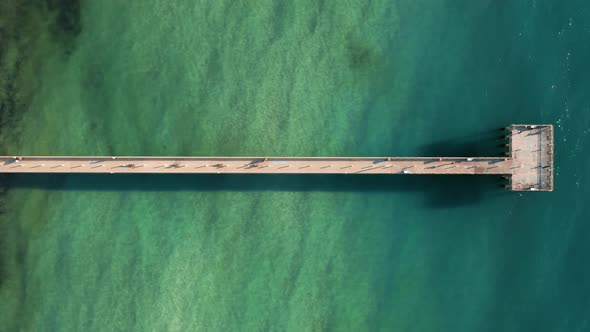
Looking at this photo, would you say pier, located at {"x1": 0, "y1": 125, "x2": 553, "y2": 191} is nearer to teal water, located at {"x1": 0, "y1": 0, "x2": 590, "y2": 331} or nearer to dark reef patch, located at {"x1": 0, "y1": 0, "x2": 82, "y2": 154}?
teal water, located at {"x1": 0, "y1": 0, "x2": 590, "y2": 331}

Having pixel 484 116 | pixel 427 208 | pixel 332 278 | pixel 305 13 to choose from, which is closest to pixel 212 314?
pixel 332 278

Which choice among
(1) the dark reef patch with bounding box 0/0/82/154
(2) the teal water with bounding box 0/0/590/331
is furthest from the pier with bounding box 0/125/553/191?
(1) the dark reef patch with bounding box 0/0/82/154

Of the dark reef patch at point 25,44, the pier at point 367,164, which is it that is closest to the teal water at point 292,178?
the dark reef patch at point 25,44

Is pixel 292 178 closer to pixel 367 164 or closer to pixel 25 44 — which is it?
pixel 367 164

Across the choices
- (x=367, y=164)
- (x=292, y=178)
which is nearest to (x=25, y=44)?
(x=292, y=178)

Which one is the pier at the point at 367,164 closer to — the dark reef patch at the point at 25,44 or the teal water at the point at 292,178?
the teal water at the point at 292,178

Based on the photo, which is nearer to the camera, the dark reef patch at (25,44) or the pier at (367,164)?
the pier at (367,164)

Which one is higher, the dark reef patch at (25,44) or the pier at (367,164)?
the dark reef patch at (25,44)

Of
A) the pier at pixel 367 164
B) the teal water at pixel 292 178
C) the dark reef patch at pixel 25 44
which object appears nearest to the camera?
the pier at pixel 367 164
